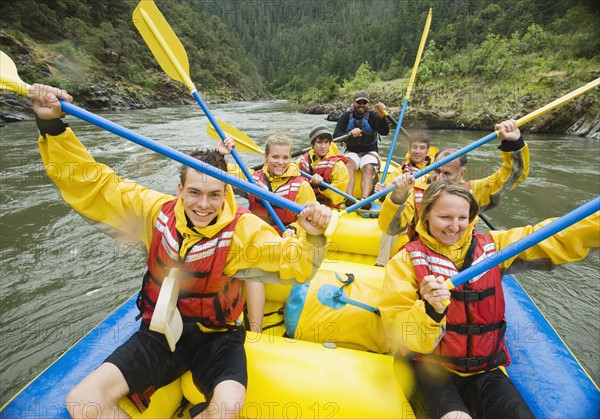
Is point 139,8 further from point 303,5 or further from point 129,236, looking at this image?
point 303,5

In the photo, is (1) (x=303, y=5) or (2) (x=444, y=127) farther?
(1) (x=303, y=5)

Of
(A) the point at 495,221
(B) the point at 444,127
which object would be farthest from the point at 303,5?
(A) the point at 495,221

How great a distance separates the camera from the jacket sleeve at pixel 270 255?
1153 mm

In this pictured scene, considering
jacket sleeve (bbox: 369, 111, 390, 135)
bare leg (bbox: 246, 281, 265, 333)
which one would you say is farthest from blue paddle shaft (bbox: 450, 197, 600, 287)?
jacket sleeve (bbox: 369, 111, 390, 135)

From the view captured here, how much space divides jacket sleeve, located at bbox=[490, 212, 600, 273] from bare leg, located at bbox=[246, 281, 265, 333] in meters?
1.11

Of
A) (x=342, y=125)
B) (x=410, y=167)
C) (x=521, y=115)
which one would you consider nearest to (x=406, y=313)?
(x=410, y=167)

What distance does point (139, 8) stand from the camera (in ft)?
7.27

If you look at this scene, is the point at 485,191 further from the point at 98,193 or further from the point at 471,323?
the point at 98,193

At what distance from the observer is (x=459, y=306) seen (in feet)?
4.24

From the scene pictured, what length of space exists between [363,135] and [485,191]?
2033 millimetres

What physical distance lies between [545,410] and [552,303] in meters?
2.13

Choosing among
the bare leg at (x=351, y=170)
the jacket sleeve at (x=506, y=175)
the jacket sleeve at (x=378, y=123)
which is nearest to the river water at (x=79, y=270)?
the jacket sleeve at (x=506, y=175)

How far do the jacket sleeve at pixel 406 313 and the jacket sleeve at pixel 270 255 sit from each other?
0.35 meters

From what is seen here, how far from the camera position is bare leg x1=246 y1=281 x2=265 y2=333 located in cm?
172
